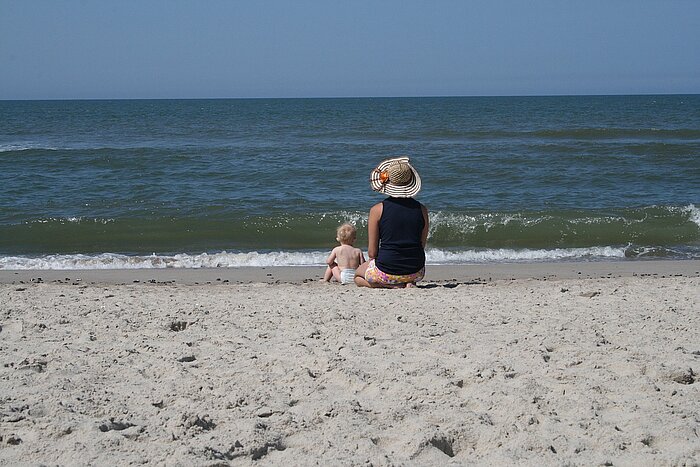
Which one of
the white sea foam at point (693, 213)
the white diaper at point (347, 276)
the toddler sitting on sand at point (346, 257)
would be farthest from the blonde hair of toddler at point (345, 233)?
the white sea foam at point (693, 213)

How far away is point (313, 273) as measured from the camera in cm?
843

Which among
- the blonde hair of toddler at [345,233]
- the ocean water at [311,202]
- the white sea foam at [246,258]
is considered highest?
the blonde hair of toddler at [345,233]

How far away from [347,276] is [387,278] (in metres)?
0.61

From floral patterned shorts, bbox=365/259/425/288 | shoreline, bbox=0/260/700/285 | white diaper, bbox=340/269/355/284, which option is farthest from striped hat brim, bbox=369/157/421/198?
shoreline, bbox=0/260/700/285

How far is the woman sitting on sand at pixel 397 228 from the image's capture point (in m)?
6.24

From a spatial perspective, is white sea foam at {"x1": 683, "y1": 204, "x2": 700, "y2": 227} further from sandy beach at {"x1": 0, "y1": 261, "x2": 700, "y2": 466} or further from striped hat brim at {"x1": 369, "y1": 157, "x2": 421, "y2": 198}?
striped hat brim at {"x1": 369, "y1": 157, "x2": 421, "y2": 198}

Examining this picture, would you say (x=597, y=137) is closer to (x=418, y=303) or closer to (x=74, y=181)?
(x=74, y=181)

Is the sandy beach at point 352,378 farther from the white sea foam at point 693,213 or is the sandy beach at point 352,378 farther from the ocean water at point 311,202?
the white sea foam at point 693,213

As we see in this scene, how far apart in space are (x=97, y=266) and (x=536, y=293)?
5660 millimetres

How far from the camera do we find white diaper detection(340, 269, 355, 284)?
6.92m

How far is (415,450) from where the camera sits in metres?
3.11

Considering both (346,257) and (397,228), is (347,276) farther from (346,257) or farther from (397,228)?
(397,228)

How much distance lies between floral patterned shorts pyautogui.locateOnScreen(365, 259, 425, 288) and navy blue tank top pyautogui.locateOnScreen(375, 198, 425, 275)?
0.04m

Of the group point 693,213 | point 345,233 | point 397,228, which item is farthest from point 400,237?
point 693,213
